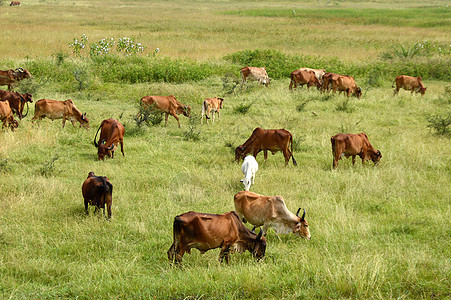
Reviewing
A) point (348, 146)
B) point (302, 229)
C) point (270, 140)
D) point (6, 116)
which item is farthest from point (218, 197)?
point (6, 116)

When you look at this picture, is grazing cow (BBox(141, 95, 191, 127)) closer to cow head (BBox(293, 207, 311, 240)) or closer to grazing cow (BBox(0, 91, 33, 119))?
grazing cow (BBox(0, 91, 33, 119))

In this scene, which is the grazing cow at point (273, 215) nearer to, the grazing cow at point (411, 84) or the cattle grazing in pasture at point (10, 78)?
the cattle grazing in pasture at point (10, 78)

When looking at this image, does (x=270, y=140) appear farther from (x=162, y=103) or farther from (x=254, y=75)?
(x=254, y=75)

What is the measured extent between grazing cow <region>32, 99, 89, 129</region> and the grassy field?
1.20 ft

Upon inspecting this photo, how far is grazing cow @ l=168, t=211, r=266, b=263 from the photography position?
5.07 m

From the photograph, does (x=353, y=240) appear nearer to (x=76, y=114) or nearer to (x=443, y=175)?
(x=443, y=175)

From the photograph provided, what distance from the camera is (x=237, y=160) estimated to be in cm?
989

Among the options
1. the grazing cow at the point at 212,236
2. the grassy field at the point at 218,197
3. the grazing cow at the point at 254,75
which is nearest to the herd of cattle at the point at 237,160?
the grazing cow at the point at 212,236

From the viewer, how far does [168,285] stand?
480 cm

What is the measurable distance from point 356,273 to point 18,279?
12.3 feet

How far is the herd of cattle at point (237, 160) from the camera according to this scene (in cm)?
516

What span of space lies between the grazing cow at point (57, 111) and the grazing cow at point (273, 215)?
7.36 meters

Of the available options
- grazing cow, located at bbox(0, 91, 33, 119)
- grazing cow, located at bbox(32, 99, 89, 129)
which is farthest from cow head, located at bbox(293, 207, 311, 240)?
grazing cow, located at bbox(0, 91, 33, 119)

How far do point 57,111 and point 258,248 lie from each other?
8.53 metres
